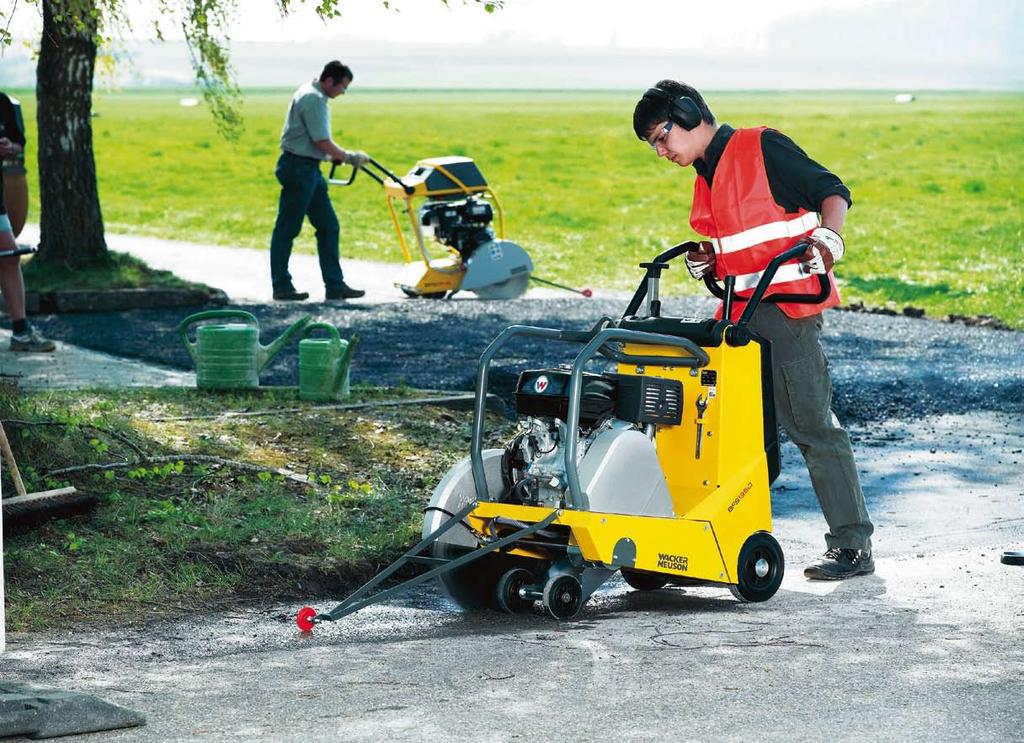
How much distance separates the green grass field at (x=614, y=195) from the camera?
18844mm

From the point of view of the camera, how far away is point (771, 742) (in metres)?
4.14

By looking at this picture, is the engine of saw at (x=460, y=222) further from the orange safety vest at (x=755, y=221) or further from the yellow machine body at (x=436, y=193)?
the orange safety vest at (x=755, y=221)

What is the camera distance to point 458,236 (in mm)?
14797

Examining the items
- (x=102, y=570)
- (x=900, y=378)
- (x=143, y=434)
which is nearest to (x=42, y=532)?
(x=102, y=570)

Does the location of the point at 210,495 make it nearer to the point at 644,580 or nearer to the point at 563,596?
the point at 644,580

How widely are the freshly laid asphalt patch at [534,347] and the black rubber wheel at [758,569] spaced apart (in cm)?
401

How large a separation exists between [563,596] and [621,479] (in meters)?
0.41

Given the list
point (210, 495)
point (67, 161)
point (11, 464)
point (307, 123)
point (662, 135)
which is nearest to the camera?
point (662, 135)

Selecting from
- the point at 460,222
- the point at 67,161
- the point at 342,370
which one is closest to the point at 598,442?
the point at 342,370

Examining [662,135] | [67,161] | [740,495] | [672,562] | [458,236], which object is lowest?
[672,562]

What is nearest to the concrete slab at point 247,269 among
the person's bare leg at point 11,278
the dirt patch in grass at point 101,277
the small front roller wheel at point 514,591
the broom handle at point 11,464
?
the dirt patch in grass at point 101,277

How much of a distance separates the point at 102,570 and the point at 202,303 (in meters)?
8.65

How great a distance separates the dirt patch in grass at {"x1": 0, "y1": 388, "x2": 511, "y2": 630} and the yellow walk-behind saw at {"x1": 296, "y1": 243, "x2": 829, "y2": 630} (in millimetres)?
771

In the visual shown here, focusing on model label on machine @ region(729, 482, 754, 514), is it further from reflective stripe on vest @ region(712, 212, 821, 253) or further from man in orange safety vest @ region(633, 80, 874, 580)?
reflective stripe on vest @ region(712, 212, 821, 253)
